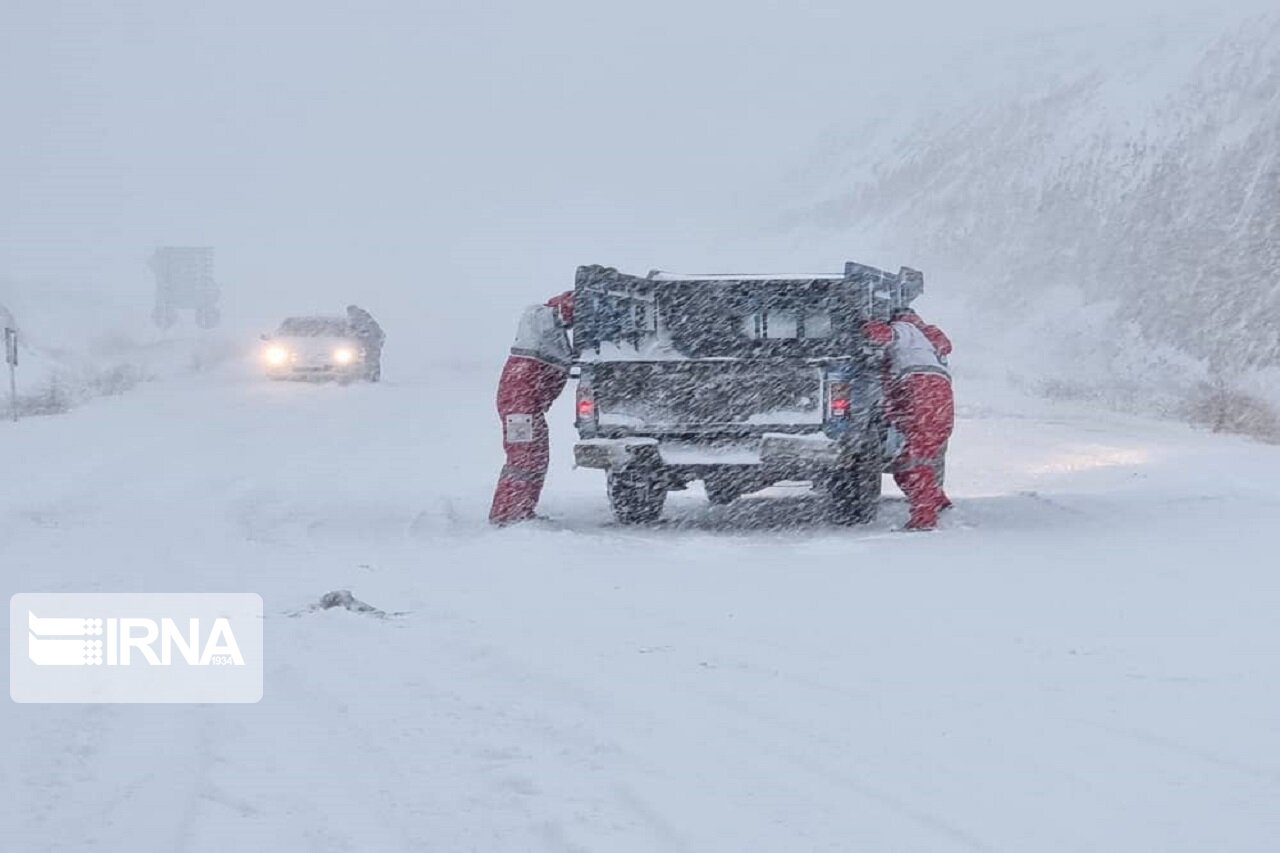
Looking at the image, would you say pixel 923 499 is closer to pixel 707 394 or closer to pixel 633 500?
pixel 707 394

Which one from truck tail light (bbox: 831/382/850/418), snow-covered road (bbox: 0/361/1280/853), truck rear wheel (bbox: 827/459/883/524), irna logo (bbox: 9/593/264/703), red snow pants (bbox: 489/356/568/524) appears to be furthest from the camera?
red snow pants (bbox: 489/356/568/524)

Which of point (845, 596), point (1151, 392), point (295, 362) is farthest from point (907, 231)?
point (845, 596)

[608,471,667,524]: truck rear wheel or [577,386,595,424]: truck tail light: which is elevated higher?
[577,386,595,424]: truck tail light

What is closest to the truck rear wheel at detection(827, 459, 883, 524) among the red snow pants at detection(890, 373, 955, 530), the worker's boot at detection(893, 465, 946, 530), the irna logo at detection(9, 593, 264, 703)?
the red snow pants at detection(890, 373, 955, 530)

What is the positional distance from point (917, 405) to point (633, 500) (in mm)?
2269

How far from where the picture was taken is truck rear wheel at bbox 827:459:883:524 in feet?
39.4

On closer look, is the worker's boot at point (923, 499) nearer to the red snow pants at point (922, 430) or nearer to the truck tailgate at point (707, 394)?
the red snow pants at point (922, 430)

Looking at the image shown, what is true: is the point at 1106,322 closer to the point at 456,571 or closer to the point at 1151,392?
the point at 1151,392

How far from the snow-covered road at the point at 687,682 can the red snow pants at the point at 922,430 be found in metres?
0.33

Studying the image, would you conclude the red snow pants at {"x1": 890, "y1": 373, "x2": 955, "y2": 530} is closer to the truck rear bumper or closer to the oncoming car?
the truck rear bumper

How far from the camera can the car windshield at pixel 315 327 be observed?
31.2m

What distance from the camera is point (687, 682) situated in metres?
6.52

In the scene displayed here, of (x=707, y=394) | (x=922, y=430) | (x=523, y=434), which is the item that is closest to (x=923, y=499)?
(x=922, y=430)

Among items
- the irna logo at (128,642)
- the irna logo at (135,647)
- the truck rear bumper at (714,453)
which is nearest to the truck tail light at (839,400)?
the truck rear bumper at (714,453)
